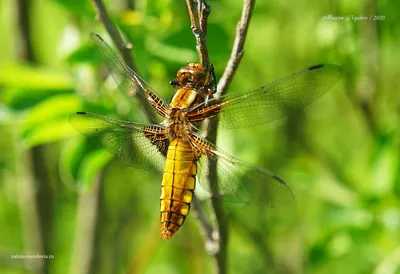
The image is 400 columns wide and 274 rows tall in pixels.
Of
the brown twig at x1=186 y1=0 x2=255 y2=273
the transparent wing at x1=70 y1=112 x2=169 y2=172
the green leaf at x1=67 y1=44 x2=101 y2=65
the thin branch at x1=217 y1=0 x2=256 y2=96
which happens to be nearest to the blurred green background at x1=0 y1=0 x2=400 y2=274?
the green leaf at x1=67 y1=44 x2=101 y2=65

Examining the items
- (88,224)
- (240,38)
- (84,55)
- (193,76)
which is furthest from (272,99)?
(88,224)

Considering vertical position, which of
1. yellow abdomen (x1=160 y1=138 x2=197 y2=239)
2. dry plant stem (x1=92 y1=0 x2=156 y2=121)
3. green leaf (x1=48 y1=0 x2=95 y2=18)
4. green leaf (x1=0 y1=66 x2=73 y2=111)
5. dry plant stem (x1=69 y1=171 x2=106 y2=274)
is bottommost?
yellow abdomen (x1=160 y1=138 x2=197 y2=239)

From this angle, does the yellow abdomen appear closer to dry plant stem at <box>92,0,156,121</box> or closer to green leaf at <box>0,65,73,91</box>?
dry plant stem at <box>92,0,156,121</box>

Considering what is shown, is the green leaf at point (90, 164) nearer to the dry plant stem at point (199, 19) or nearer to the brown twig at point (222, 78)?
the brown twig at point (222, 78)

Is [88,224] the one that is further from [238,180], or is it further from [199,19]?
[199,19]

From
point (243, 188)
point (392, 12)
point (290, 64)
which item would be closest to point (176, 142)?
point (243, 188)

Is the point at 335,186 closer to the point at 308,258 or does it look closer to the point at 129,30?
the point at 308,258
